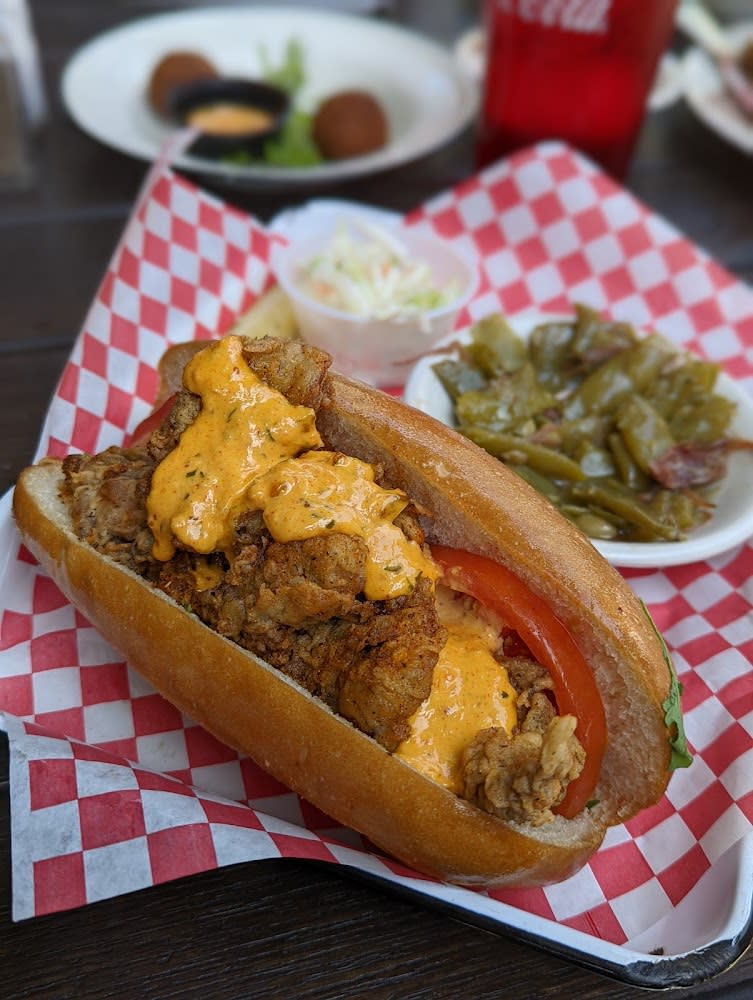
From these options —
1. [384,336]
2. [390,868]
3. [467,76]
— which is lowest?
[390,868]

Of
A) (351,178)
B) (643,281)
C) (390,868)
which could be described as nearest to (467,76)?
(351,178)

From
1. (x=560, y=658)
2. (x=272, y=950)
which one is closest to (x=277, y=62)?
(x=560, y=658)

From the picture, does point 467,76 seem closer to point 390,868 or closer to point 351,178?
point 351,178

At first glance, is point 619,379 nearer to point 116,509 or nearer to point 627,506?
point 627,506

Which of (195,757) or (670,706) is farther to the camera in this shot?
(195,757)

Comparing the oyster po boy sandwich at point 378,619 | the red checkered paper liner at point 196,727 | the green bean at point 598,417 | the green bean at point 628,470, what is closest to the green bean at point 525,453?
the green bean at point 598,417

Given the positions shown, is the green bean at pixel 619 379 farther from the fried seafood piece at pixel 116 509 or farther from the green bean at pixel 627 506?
the fried seafood piece at pixel 116 509
